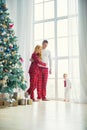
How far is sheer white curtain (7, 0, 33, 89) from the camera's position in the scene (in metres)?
6.80

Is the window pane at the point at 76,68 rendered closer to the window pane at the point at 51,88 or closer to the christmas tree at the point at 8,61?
the window pane at the point at 51,88

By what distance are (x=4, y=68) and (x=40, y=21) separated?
2594mm

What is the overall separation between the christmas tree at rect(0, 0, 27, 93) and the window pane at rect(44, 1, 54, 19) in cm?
200

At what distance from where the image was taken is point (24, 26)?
6918 millimetres

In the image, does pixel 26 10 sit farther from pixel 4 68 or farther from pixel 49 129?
pixel 49 129

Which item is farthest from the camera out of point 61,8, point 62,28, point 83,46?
point 61,8

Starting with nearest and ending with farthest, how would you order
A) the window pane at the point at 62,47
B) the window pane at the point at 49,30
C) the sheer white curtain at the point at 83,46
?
the sheer white curtain at the point at 83,46 → the window pane at the point at 62,47 → the window pane at the point at 49,30

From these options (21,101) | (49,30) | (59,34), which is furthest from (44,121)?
(49,30)

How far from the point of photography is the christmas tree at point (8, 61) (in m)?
4.67

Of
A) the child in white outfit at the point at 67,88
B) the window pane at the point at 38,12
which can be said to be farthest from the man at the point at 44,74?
the window pane at the point at 38,12

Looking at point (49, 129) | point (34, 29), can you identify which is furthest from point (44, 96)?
point (49, 129)

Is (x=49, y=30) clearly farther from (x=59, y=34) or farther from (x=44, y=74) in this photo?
(x=44, y=74)

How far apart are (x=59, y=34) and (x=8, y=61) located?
211 centimetres

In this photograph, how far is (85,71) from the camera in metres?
5.57
